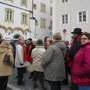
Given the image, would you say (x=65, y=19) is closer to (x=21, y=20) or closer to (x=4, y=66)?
(x=21, y=20)

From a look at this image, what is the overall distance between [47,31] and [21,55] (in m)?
23.9

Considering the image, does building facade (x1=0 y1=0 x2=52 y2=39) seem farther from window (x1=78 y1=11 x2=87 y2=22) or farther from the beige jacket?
the beige jacket

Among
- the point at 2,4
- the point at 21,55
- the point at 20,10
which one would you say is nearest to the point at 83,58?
the point at 21,55

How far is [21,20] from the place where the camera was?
73.9 feet

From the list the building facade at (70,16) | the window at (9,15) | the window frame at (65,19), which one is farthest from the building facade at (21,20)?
the window frame at (65,19)

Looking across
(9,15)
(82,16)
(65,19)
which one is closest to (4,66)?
(82,16)

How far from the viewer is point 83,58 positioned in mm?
2539

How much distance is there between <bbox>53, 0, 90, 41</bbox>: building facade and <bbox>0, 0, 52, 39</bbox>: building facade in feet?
21.2

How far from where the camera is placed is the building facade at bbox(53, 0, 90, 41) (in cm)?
1628

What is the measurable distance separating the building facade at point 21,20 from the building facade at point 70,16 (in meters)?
6.45

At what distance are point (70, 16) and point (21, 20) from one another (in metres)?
9.26

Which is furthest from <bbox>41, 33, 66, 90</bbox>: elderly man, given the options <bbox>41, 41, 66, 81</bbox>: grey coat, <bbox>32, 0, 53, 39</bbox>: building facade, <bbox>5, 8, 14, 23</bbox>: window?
<bbox>32, 0, 53, 39</bbox>: building facade

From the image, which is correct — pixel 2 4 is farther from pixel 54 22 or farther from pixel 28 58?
pixel 28 58

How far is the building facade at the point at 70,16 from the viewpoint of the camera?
16.3m
